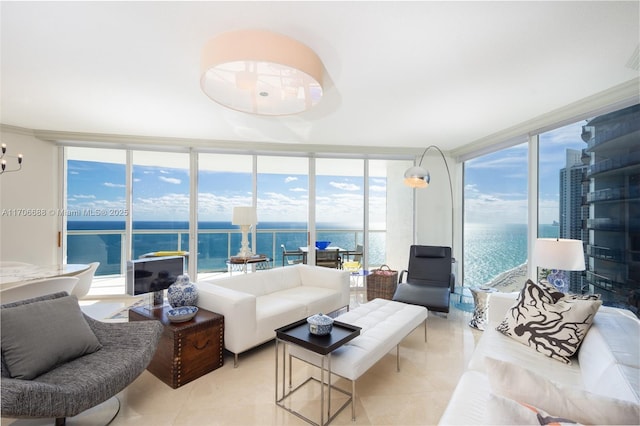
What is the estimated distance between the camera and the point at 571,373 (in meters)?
1.70

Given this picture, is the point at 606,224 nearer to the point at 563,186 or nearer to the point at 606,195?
the point at 606,195

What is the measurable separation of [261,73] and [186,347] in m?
2.11

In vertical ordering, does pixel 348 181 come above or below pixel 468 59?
below

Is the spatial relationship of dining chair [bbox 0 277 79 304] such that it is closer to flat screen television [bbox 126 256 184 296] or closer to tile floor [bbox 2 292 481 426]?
flat screen television [bbox 126 256 184 296]

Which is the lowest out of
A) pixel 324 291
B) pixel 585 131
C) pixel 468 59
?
pixel 324 291

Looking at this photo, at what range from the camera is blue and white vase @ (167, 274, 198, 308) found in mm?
2547

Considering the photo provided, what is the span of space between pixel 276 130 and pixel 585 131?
144 inches

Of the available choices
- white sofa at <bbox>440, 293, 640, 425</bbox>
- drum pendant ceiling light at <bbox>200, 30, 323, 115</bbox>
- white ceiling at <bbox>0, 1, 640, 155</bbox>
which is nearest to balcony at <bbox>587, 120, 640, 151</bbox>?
white ceiling at <bbox>0, 1, 640, 155</bbox>

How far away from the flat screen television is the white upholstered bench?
1.35 meters

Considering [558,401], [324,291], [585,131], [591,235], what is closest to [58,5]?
[558,401]

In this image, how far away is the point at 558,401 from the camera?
96 cm

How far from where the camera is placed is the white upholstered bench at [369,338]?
185 cm

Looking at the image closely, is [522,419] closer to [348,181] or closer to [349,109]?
[349,109]

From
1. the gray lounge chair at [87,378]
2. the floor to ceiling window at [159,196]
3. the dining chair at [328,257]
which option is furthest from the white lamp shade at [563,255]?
the floor to ceiling window at [159,196]
